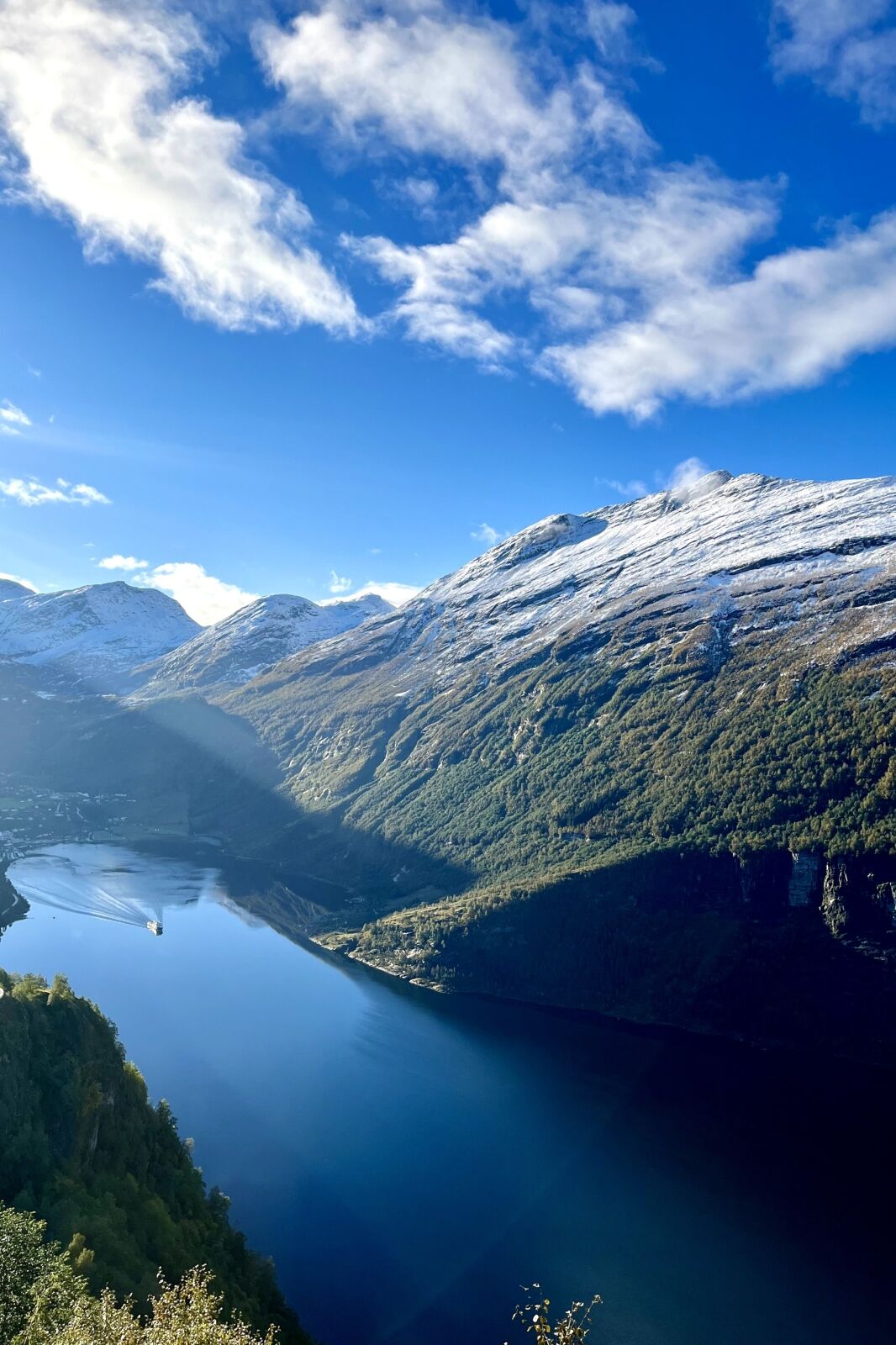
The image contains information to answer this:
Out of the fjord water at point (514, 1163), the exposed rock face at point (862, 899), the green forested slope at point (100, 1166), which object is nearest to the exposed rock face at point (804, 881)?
the exposed rock face at point (862, 899)

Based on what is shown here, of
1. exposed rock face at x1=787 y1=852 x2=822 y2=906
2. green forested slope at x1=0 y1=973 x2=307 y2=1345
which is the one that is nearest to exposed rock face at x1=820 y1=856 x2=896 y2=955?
exposed rock face at x1=787 y1=852 x2=822 y2=906

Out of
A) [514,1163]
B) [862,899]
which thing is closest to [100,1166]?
[514,1163]

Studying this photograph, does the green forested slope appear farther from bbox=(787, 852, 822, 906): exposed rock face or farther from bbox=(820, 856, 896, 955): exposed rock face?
bbox=(787, 852, 822, 906): exposed rock face

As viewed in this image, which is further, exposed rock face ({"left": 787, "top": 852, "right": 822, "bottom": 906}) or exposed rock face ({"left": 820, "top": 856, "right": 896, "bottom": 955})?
exposed rock face ({"left": 787, "top": 852, "right": 822, "bottom": 906})

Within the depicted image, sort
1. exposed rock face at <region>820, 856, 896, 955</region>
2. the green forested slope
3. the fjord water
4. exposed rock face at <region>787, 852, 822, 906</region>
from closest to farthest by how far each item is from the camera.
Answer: the green forested slope
the fjord water
exposed rock face at <region>820, 856, 896, 955</region>
exposed rock face at <region>787, 852, 822, 906</region>

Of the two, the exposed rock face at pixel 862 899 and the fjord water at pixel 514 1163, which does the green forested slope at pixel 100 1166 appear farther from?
the exposed rock face at pixel 862 899

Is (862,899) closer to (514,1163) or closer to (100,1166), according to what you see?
(514,1163)

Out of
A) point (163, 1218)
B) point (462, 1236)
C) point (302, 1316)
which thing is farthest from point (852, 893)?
point (163, 1218)

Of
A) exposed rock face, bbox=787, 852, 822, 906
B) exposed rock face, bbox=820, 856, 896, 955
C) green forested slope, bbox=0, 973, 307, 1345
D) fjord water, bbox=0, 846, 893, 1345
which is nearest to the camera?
green forested slope, bbox=0, 973, 307, 1345
